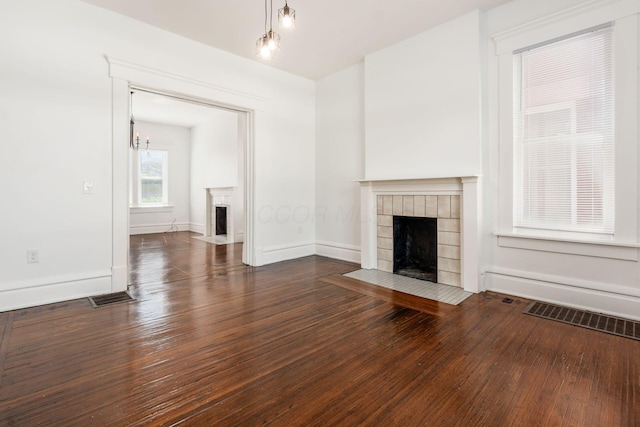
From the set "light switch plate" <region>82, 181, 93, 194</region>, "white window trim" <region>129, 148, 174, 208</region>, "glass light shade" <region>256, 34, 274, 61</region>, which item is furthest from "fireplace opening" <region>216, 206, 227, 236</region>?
"glass light shade" <region>256, 34, 274, 61</region>

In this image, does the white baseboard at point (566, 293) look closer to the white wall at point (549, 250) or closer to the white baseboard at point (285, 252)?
the white wall at point (549, 250)

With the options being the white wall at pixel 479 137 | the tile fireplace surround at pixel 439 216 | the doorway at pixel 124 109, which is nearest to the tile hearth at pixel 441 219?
the tile fireplace surround at pixel 439 216

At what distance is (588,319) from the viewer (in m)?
2.56

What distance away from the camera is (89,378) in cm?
175

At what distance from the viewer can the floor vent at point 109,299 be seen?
294cm

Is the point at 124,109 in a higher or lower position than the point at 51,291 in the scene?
higher

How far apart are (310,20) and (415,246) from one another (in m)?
3.05

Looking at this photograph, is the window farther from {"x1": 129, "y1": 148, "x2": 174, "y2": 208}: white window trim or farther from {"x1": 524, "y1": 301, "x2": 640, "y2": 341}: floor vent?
{"x1": 524, "y1": 301, "x2": 640, "y2": 341}: floor vent

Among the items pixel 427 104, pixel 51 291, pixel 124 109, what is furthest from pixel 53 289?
pixel 427 104

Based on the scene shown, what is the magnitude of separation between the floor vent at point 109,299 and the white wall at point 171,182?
5.43 m

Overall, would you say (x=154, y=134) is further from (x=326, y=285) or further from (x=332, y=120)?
(x=326, y=285)

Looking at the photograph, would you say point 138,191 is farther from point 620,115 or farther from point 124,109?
point 620,115

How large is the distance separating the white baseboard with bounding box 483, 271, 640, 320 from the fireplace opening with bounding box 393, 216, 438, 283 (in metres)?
0.75

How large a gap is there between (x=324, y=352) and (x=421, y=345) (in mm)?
682
